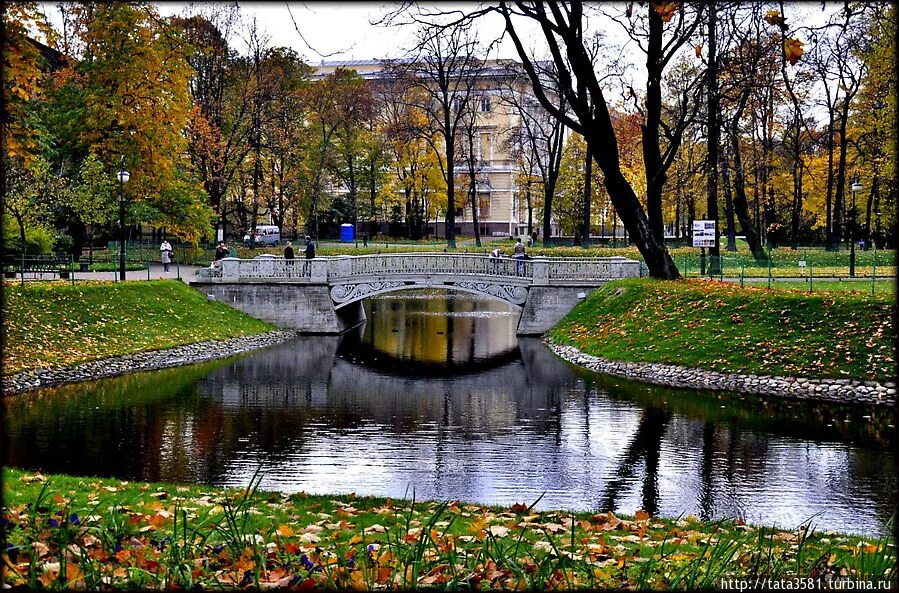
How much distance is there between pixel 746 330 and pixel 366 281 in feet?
53.1

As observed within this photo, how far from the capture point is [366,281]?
35.0m

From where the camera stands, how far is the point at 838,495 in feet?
41.1

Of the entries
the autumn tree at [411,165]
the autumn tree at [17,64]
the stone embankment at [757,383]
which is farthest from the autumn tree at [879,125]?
the autumn tree at [411,165]

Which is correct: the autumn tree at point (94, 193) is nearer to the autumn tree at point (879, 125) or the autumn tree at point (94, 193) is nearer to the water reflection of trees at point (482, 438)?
the water reflection of trees at point (482, 438)

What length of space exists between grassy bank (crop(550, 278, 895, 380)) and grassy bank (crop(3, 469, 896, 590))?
532 inches

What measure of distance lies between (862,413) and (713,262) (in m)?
16.4

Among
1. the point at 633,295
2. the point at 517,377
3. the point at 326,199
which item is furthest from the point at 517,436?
the point at 326,199

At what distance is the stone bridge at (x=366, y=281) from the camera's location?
3400 centimetres

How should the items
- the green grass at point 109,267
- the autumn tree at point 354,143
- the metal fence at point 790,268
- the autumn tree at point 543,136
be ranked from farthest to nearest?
1. the autumn tree at point 354,143
2. the autumn tree at point 543,136
3. the green grass at point 109,267
4. the metal fence at point 790,268

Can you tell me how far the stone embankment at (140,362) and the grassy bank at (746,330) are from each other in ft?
37.8

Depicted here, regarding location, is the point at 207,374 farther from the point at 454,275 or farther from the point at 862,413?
the point at 862,413

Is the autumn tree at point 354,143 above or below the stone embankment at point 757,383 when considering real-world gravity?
above

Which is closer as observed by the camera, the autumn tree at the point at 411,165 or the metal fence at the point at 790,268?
the metal fence at the point at 790,268

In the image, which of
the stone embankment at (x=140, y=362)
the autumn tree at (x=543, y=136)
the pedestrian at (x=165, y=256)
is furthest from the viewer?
the autumn tree at (x=543, y=136)
